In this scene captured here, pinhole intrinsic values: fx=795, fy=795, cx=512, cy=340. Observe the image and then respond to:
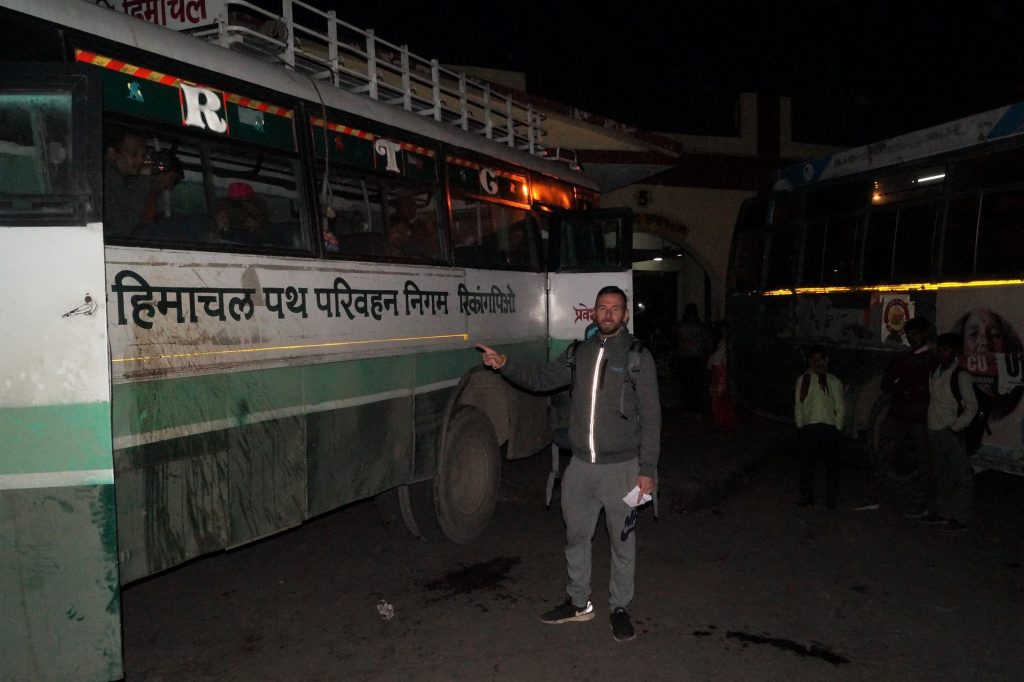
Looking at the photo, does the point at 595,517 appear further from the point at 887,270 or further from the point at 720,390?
the point at 720,390

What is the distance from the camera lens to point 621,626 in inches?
181

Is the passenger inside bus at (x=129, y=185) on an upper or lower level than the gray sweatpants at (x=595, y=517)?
upper

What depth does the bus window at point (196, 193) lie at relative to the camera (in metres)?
3.78

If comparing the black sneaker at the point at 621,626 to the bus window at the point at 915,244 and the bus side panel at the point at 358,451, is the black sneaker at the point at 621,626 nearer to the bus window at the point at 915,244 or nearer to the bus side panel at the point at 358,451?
the bus side panel at the point at 358,451

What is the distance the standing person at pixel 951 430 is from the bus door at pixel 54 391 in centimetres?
617

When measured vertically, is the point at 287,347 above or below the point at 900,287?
below

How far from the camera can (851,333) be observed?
8797mm

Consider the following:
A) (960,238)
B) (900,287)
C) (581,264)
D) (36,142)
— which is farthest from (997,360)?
(36,142)

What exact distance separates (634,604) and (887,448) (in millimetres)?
3990

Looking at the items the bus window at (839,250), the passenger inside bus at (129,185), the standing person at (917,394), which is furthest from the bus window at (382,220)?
the bus window at (839,250)

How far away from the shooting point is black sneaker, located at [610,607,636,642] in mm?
4559

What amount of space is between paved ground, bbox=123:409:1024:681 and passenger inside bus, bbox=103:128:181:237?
7.78 feet

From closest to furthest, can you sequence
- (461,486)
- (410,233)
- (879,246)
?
(410,233), (461,486), (879,246)

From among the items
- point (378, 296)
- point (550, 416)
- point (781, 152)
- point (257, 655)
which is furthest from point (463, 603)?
point (781, 152)
